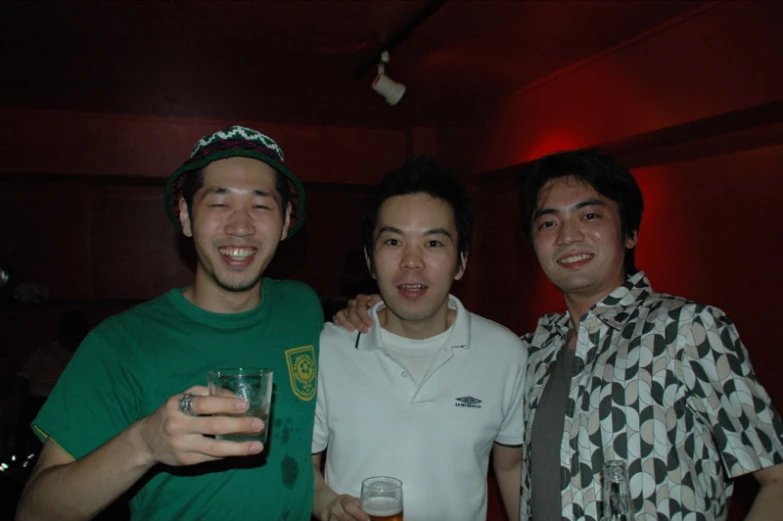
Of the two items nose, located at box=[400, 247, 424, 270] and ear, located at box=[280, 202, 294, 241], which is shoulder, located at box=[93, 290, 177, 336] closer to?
ear, located at box=[280, 202, 294, 241]

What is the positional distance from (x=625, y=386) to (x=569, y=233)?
0.61 metres

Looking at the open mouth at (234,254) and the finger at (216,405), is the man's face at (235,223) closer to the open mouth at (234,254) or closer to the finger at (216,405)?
the open mouth at (234,254)

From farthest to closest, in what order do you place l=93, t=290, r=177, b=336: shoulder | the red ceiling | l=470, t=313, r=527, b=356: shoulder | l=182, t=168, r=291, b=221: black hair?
the red ceiling → l=470, t=313, r=527, b=356: shoulder → l=182, t=168, r=291, b=221: black hair → l=93, t=290, r=177, b=336: shoulder

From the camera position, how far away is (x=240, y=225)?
1.92 meters

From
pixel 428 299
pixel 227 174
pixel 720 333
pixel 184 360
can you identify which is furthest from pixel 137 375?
pixel 720 333

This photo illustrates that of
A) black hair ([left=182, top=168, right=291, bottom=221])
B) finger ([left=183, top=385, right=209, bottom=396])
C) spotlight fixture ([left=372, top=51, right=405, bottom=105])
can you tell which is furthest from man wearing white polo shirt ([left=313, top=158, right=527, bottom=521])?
spotlight fixture ([left=372, top=51, right=405, bottom=105])

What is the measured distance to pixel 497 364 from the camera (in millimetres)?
2213

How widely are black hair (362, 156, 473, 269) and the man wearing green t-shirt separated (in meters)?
0.36

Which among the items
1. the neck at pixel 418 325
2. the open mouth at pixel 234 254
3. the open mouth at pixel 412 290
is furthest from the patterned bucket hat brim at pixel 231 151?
the neck at pixel 418 325

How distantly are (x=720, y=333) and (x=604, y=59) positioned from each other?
155 inches

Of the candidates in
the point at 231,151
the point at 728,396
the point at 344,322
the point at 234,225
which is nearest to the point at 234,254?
the point at 234,225

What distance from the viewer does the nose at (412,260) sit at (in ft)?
6.99

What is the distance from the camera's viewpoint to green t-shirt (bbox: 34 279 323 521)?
166cm

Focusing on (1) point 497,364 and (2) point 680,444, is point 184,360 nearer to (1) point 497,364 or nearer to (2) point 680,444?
(1) point 497,364
